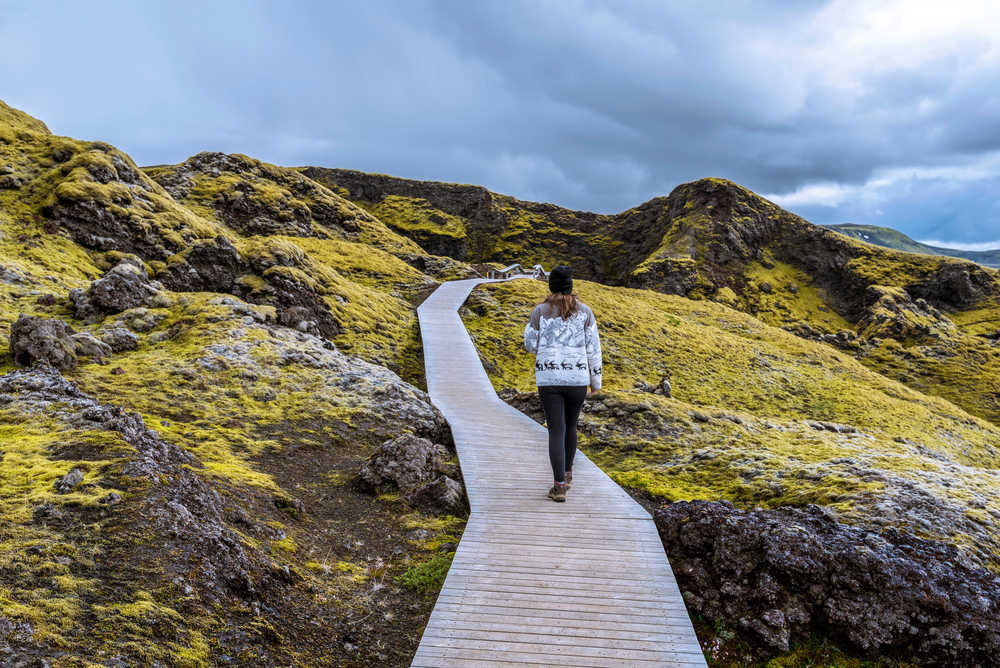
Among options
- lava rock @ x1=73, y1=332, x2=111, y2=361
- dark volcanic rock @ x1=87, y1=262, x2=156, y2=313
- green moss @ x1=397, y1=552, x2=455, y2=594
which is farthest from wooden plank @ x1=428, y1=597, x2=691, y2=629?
dark volcanic rock @ x1=87, y1=262, x2=156, y2=313


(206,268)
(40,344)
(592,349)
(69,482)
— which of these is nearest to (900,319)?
(592,349)

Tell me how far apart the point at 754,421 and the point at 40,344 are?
19.2 metres

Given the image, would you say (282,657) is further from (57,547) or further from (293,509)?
(293,509)

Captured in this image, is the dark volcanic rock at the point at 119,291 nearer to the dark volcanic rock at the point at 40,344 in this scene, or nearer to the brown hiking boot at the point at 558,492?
the dark volcanic rock at the point at 40,344

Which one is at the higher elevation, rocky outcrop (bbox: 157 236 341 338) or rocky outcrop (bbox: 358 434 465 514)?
rocky outcrop (bbox: 157 236 341 338)

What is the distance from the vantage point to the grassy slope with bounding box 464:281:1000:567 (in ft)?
27.6

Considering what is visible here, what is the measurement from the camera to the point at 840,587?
564 centimetres

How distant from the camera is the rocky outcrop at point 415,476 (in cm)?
909

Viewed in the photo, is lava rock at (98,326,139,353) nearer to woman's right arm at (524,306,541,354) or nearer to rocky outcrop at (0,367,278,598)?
rocky outcrop at (0,367,278,598)

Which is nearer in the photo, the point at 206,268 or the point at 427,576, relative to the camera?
the point at 427,576

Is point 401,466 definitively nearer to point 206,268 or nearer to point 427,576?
point 427,576

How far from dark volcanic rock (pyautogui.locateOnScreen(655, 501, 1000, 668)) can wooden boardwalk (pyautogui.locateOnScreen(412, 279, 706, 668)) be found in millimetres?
655

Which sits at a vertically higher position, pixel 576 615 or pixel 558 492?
pixel 558 492

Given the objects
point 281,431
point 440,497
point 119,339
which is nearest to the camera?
point 440,497
